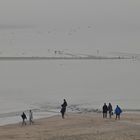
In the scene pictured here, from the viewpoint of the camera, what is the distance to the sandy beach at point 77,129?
72.9 ft

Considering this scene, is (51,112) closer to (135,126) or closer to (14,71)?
(135,126)

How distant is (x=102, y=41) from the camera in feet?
381

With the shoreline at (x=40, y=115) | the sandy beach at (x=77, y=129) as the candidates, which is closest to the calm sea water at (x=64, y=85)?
the shoreline at (x=40, y=115)

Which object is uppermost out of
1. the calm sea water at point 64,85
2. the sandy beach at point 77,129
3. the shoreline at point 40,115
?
the calm sea water at point 64,85

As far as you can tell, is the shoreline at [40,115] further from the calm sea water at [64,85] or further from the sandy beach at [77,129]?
the sandy beach at [77,129]

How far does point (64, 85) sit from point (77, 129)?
2480 centimetres

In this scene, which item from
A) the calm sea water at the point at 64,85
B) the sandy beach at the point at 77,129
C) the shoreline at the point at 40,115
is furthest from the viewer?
the calm sea water at the point at 64,85

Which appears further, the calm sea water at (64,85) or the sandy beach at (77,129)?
the calm sea water at (64,85)

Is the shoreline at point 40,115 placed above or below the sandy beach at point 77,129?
above

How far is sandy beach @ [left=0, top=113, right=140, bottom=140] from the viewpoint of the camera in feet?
72.9

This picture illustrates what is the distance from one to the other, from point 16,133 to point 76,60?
187 ft

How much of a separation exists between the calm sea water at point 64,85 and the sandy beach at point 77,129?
10.3 feet

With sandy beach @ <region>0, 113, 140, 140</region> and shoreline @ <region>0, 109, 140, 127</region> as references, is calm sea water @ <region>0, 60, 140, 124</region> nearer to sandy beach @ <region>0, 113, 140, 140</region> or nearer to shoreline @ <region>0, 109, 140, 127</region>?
shoreline @ <region>0, 109, 140, 127</region>

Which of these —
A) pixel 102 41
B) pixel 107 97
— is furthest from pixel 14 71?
pixel 102 41
